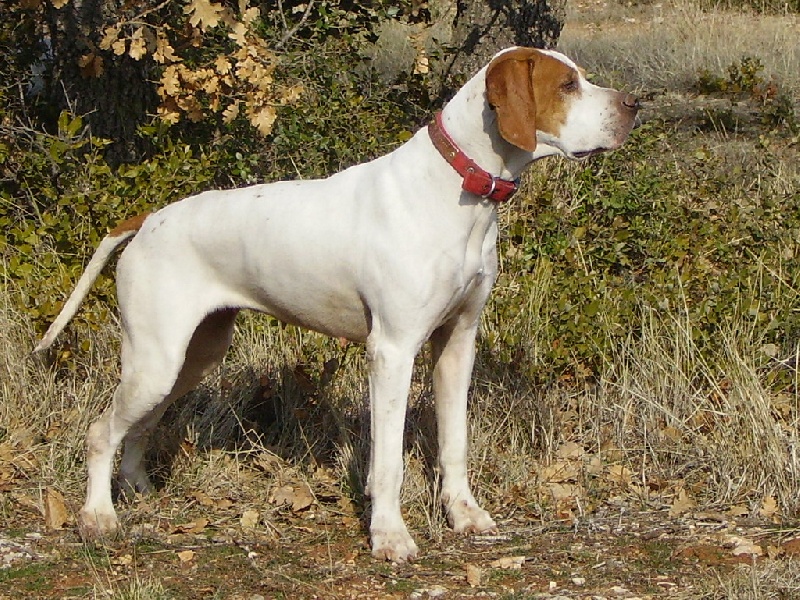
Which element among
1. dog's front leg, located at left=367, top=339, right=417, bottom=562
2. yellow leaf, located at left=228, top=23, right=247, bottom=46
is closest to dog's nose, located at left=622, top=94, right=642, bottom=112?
dog's front leg, located at left=367, top=339, right=417, bottom=562

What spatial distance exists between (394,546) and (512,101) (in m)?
1.58

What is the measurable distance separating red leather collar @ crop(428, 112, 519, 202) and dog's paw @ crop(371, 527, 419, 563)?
4.00 feet

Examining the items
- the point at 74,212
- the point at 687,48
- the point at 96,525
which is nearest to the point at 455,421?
the point at 96,525

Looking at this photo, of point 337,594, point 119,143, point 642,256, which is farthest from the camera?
point 119,143

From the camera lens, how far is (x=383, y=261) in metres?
4.33

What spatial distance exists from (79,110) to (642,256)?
10.7ft

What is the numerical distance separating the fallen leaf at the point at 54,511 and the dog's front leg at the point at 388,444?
A: 4.17 feet

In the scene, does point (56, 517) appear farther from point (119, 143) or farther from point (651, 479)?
point (119, 143)

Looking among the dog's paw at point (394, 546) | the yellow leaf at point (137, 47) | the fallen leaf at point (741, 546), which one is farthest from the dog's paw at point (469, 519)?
the yellow leaf at point (137, 47)

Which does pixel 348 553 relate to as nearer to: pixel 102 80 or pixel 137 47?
pixel 137 47

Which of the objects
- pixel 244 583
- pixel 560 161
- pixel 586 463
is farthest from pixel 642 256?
pixel 244 583

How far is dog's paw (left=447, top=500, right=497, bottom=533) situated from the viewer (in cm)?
474

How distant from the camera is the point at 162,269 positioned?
4.72 metres

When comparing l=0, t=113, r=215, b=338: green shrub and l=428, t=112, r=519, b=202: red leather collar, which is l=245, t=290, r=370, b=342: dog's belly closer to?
l=428, t=112, r=519, b=202: red leather collar
